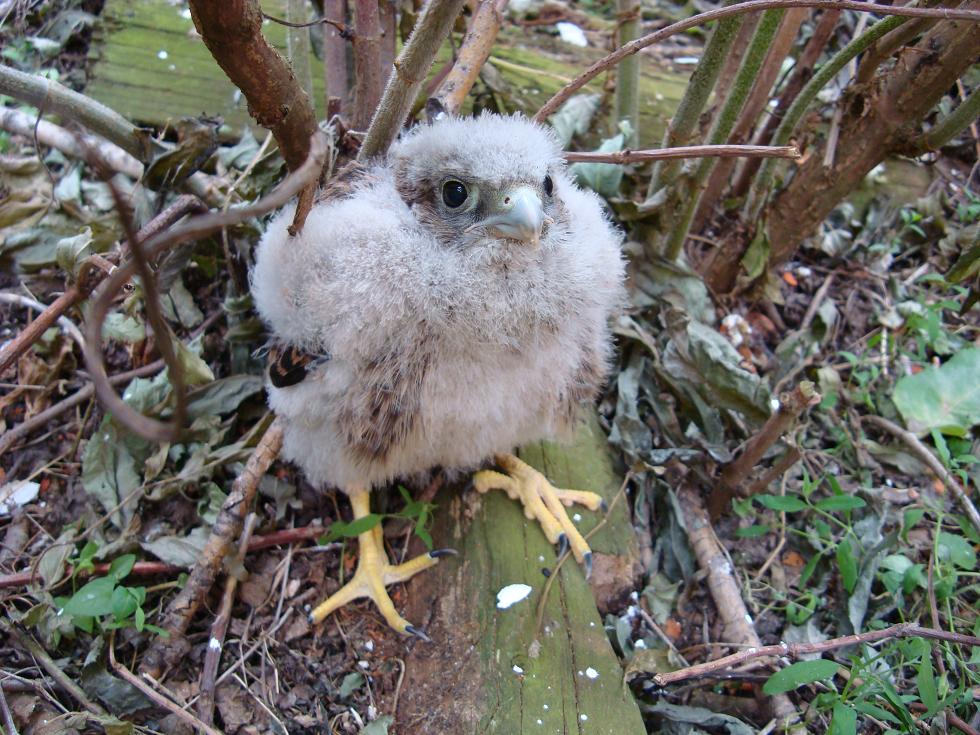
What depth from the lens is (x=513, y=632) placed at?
213 centimetres

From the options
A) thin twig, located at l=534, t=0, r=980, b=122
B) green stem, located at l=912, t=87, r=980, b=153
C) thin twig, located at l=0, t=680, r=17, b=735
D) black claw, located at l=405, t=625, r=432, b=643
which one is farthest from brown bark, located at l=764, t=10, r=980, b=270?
thin twig, located at l=0, t=680, r=17, b=735

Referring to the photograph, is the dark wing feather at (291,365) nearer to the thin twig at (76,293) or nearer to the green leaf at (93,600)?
the thin twig at (76,293)

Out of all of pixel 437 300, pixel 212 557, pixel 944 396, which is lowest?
pixel 212 557

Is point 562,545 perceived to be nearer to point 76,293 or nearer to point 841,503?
point 841,503

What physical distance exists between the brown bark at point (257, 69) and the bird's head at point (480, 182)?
1.27 ft

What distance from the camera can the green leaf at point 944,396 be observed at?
8.66 feet

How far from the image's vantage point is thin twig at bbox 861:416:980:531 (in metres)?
2.33

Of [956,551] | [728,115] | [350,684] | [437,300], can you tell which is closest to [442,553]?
[350,684]

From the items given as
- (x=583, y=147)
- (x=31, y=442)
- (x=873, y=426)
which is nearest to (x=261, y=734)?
(x=31, y=442)

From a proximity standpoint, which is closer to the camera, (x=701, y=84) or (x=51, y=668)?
(x=51, y=668)

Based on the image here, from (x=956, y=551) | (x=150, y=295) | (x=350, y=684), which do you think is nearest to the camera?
(x=150, y=295)

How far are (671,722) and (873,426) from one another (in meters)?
1.46

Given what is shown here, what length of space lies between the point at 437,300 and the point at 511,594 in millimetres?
959

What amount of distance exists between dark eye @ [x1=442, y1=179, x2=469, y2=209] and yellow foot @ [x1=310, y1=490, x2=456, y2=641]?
1.12 meters
